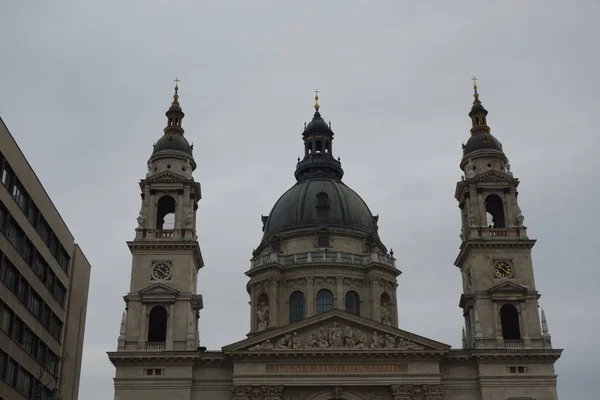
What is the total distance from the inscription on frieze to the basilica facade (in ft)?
0.22

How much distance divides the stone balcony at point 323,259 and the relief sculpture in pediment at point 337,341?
48.4ft

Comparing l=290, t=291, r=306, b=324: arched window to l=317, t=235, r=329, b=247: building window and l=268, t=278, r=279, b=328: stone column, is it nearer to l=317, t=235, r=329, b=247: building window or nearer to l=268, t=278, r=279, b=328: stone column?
l=268, t=278, r=279, b=328: stone column

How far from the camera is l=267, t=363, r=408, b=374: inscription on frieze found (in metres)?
54.2

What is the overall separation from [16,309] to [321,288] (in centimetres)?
3025

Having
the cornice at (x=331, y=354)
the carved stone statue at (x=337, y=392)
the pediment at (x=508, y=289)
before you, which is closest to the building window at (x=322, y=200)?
the pediment at (x=508, y=289)

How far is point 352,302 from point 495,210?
15300mm

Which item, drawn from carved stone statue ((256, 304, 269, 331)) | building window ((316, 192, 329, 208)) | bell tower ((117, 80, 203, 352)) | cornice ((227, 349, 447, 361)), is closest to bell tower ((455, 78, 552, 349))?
cornice ((227, 349, 447, 361))

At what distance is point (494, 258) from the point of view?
190 ft

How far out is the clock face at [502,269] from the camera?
57.7 meters

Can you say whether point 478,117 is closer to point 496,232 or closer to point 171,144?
point 496,232

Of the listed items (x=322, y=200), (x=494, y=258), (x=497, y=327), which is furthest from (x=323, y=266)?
(x=497, y=327)

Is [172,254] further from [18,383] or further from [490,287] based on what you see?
[490,287]

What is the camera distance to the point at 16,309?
44.5 meters

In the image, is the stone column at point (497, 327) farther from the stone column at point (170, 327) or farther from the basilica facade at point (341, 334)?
the stone column at point (170, 327)
